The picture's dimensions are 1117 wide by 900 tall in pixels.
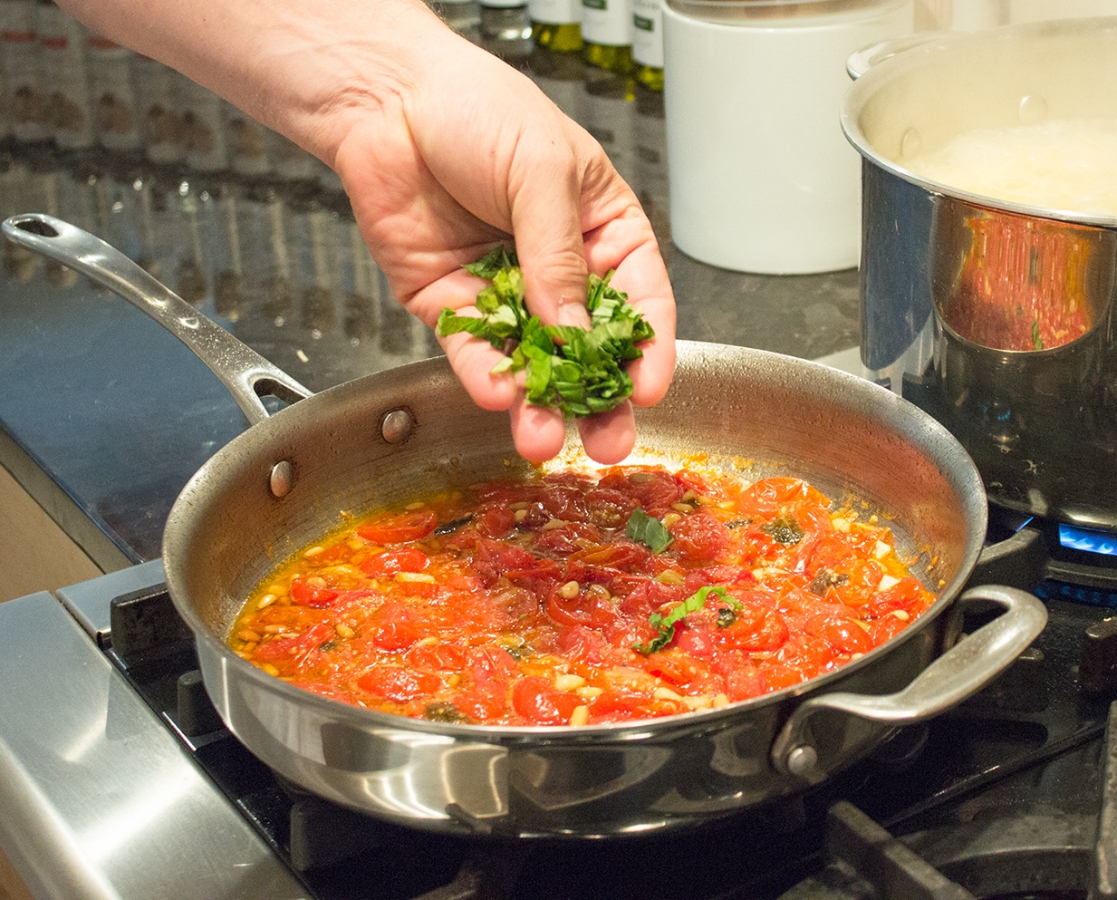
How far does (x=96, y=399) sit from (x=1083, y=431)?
1161mm

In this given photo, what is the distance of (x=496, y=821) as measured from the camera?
744 millimetres

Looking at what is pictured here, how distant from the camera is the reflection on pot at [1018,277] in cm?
93

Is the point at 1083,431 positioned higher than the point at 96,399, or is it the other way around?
the point at 1083,431

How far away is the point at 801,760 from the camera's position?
0.74 meters

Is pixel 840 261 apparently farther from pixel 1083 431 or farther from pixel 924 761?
pixel 924 761

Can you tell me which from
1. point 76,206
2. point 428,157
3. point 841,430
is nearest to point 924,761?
point 841,430

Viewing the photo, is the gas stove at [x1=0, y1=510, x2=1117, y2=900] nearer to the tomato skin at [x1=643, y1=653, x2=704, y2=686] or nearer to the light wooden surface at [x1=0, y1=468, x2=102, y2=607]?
the tomato skin at [x1=643, y1=653, x2=704, y2=686]

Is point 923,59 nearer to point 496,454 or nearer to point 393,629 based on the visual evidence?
point 496,454

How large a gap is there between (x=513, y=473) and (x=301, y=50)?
1.62 feet

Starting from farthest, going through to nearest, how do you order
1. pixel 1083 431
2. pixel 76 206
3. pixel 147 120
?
1. pixel 147 120
2. pixel 76 206
3. pixel 1083 431

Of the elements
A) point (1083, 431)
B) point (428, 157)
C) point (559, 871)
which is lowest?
point (559, 871)

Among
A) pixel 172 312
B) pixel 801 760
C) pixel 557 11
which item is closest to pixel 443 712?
pixel 801 760

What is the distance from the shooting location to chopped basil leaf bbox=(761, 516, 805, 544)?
1.19 metres

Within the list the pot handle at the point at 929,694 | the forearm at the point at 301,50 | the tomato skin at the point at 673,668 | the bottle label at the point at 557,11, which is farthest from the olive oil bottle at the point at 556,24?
the pot handle at the point at 929,694
